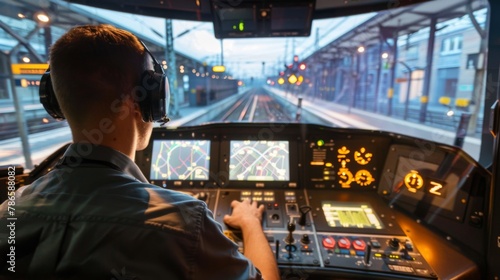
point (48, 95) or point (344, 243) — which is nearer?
point (48, 95)

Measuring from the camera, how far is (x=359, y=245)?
4.08 ft

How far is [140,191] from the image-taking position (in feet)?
2.00

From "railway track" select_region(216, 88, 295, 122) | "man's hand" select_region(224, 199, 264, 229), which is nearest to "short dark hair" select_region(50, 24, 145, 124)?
"man's hand" select_region(224, 199, 264, 229)

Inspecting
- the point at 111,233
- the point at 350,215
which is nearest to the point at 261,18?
the point at 350,215

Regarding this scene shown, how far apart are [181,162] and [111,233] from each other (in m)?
1.31

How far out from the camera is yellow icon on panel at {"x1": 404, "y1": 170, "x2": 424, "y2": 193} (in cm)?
156

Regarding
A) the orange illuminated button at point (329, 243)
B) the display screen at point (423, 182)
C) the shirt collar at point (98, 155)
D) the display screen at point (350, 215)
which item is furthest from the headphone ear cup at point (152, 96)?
the display screen at point (423, 182)

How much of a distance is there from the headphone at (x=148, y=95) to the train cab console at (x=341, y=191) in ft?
2.37

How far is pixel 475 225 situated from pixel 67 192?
154 cm

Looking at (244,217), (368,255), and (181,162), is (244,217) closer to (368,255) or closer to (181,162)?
(368,255)

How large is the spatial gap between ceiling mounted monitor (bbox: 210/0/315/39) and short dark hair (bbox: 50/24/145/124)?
104 centimetres

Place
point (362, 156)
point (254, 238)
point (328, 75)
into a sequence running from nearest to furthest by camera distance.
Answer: point (254, 238)
point (362, 156)
point (328, 75)

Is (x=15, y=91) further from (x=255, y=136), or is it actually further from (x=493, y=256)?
(x=493, y=256)

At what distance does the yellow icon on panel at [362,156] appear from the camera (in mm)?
1795
